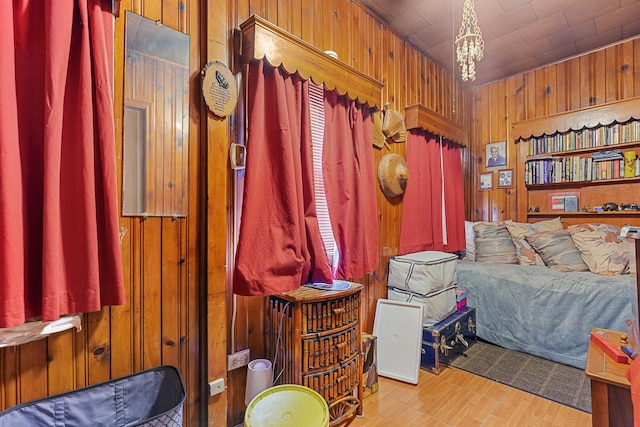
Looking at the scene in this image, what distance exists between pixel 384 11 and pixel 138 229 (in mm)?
2420

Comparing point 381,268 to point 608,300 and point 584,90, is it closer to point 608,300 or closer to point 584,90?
point 608,300

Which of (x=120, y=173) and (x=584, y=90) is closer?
(x=120, y=173)

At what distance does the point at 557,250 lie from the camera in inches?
108

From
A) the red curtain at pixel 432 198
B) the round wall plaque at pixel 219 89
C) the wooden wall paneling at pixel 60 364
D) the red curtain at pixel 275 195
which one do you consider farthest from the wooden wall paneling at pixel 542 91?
the wooden wall paneling at pixel 60 364

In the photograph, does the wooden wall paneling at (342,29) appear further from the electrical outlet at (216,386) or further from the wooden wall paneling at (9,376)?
the wooden wall paneling at (9,376)

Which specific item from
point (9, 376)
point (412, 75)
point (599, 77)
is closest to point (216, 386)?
point (9, 376)

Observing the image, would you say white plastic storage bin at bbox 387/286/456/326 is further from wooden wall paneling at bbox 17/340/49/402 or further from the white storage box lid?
wooden wall paneling at bbox 17/340/49/402

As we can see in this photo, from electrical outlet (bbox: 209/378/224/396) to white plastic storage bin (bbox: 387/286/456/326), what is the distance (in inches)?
56.0

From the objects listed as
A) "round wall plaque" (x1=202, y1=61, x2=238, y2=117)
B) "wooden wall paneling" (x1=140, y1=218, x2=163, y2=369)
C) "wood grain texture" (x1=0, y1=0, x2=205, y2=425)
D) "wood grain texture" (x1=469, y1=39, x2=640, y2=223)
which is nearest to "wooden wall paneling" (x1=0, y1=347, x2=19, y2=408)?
"wood grain texture" (x1=0, y1=0, x2=205, y2=425)

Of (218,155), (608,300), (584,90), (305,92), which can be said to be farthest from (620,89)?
(218,155)

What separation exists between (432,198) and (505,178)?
4.17 ft

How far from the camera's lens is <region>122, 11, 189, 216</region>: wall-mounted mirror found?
1293 millimetres

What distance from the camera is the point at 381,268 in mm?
2559

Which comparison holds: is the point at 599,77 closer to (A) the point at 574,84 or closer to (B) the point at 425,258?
(A) the point at 574,84
